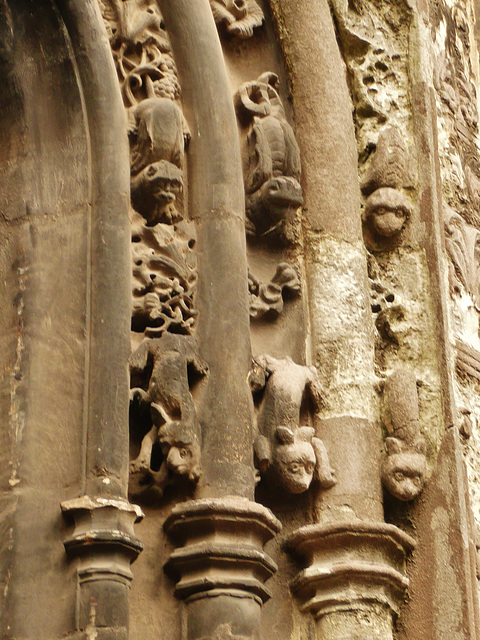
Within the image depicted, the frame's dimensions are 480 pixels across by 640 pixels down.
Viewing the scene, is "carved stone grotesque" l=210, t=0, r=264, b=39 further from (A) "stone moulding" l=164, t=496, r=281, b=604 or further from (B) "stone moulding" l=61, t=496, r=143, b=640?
(B) "stone moulding" l=61, t=496, r=143, b=640

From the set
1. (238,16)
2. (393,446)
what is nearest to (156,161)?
(238,16)

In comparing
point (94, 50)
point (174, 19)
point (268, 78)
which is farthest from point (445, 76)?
point (94, 50)

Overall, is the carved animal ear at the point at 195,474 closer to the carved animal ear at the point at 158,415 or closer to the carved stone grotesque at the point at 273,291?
the carved animal ear at the point at 158,415

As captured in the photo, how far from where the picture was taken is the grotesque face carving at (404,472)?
12.1 feet

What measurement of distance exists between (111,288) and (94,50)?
74cm

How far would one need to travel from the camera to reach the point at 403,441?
3.74 m

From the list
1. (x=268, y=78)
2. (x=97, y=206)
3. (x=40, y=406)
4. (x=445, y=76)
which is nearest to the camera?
(x=40, y=406)

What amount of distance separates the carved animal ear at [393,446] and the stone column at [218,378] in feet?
1.66

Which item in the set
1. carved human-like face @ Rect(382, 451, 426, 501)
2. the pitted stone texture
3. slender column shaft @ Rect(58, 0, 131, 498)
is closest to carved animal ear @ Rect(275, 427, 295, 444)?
the pitted stone texture

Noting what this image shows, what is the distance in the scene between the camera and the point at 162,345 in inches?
136

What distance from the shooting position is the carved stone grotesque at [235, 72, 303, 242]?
153 inches

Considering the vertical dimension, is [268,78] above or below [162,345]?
above

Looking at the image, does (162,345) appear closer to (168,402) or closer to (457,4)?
(168,402)

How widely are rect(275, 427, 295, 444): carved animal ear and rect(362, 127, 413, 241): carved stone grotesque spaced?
0.88 meters
